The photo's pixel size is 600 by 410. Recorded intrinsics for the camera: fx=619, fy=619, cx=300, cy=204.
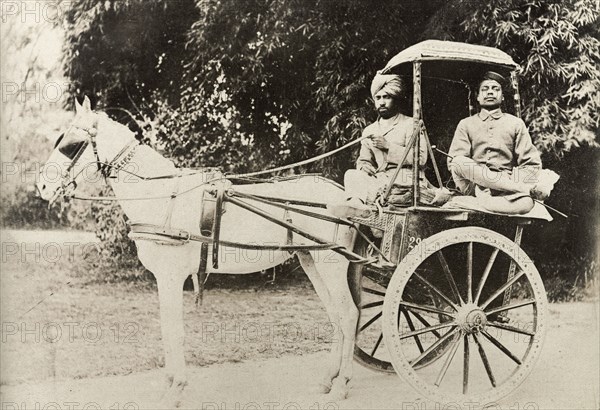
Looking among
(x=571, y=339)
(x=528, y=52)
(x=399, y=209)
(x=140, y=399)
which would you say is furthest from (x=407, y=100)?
(x=140, y=399)

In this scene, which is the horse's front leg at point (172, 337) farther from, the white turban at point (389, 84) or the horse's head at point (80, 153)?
the white turban at point (389, 84)

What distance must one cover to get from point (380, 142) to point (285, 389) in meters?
1.69

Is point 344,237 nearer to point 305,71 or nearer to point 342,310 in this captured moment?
point 342,310

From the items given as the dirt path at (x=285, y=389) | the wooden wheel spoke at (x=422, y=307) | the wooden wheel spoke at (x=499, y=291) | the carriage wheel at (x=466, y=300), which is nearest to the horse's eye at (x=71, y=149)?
the dirt path at (x=285, y=389)

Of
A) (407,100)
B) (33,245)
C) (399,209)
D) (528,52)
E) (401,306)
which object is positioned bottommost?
(401,306)

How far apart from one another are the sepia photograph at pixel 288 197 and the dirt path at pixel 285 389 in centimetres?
1

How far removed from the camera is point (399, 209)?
3838 mm

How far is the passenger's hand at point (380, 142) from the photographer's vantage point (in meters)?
3.94

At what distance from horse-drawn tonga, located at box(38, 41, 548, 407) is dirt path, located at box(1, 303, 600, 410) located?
199 millimetres

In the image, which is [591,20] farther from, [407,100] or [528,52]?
[407,100]

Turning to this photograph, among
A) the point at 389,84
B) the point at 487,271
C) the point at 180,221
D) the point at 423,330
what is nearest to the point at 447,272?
the point at 487,271

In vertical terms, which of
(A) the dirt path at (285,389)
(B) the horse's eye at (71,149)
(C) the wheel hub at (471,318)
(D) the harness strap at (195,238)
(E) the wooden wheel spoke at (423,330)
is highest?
(B) the horse's eye at (71,149)

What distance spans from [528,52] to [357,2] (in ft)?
4.35

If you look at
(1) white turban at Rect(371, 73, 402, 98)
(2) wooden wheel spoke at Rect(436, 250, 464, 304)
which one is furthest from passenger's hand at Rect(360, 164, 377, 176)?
(2) wooden wheel spoke at Rect(436, 250, 464, 304)
